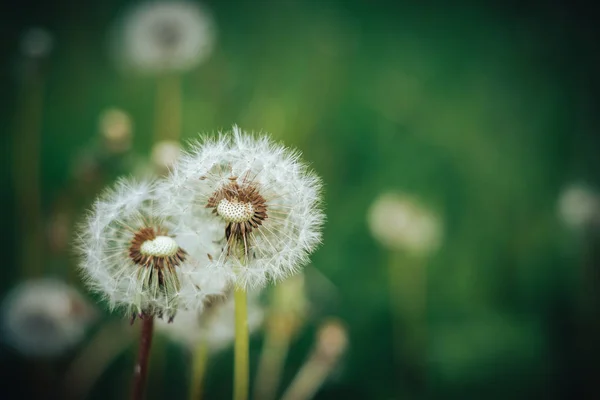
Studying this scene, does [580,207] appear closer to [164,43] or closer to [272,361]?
[272,361]

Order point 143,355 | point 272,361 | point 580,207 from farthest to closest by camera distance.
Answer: point 580,207, point 272,361, point 143,355

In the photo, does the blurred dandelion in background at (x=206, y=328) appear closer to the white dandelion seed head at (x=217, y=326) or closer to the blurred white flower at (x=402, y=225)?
the white dandelion seed head at (x=217, y=326)

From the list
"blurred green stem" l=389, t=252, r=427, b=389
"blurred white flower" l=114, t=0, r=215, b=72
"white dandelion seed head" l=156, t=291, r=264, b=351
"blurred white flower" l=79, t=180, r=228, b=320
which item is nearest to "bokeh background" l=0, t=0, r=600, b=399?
"blurred green stem" l=389, t=252, r=427, b=389

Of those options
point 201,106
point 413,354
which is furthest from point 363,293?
point 201,106

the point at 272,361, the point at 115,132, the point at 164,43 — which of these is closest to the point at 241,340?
the point at 115,132

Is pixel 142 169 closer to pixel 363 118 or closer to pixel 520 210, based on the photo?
pixel 363 118

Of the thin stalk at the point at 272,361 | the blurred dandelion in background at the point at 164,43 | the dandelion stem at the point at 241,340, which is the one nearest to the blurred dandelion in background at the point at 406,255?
the thin stalk at the point at 272,361

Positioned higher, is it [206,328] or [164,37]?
[164,37]
